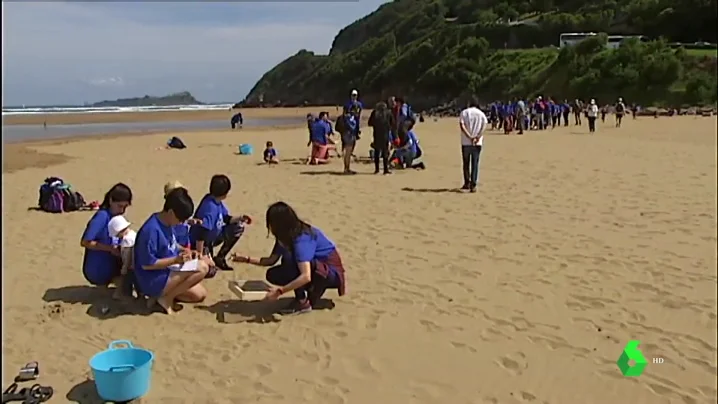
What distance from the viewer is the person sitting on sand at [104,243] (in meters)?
5.78

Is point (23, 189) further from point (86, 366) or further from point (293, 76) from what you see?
point (293, 76)

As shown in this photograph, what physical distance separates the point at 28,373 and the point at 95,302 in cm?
179

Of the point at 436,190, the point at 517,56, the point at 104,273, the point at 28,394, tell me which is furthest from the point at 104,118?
the point at 28,394

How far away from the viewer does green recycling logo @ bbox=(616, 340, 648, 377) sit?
14.1 ft

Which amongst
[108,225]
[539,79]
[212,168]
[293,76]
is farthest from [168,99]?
[108,225]

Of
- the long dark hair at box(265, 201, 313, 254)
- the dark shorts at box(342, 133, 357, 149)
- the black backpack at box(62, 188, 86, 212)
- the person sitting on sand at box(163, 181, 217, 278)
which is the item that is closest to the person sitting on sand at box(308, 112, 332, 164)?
the dark shorts at box(342, 133, 357, 149)

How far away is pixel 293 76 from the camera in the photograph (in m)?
143

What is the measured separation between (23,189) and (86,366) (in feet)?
32.8

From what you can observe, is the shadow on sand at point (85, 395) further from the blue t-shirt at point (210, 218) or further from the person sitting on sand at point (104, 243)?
the blue t-shirt at point (210, 218)

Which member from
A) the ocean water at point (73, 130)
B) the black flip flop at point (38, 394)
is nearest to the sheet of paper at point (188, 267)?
the black flip flop at point (38, 394)

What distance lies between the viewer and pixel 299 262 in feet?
17.6

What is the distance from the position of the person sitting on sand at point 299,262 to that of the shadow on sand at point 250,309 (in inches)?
5.1

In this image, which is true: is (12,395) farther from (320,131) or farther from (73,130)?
(73,130)

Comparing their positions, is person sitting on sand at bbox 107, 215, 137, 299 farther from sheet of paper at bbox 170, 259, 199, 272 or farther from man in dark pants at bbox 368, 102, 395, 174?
man in dark pants at bbox 368, 102, 395, 174
